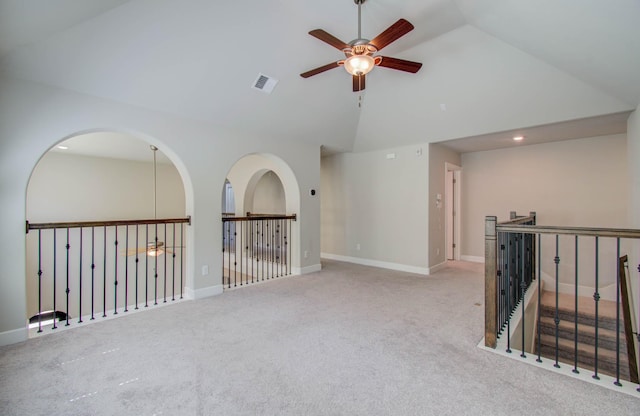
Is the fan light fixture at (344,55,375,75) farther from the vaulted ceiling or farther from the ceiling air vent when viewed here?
the ceiling air vent

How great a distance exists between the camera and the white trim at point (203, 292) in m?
3.88

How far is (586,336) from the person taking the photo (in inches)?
159

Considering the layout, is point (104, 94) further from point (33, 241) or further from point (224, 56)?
point (33, 241)

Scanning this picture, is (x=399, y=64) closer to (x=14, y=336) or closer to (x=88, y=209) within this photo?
(x=14, y=336)

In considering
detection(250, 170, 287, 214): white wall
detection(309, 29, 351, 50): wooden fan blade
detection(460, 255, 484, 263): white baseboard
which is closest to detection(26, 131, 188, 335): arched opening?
detection(250, 170, 287, 214): white wall

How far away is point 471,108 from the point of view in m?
4.21

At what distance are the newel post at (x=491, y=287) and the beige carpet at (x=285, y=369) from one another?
176mm

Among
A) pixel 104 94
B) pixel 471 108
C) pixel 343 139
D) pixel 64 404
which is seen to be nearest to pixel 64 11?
pixel 104 94

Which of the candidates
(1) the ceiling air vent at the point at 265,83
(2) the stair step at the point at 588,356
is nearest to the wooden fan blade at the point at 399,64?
(1) the ceiling air vent at the point at 265,83

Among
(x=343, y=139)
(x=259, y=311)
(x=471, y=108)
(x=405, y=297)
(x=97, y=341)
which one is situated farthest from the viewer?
(x=343, y=139)

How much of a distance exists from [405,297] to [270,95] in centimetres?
336

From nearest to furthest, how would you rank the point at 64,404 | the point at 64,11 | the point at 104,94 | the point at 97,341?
1. the point at 64,404
2. the point at 64,11
3. the point at 97,341
4. the point at 104,94

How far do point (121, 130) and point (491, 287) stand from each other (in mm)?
4192

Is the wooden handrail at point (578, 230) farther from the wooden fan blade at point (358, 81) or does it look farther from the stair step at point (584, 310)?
the stair step at point (584, 310)
